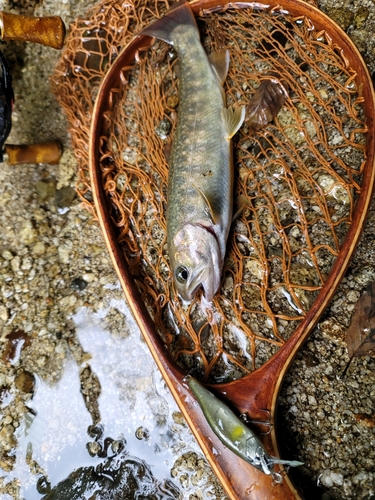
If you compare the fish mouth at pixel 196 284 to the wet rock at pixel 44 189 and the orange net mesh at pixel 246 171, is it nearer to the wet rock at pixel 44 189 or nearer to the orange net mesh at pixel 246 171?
the orange net mesh at pixel 246 171

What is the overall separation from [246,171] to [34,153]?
163cm

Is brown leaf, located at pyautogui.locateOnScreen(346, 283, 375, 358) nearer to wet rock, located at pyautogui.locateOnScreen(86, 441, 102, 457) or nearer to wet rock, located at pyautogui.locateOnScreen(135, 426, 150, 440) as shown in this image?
wet rock, located at pyautogui.locateOnScreen(135, 426, 150, 440)

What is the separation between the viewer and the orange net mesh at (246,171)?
3.00m

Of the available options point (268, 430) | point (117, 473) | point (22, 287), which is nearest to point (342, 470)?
point (268, 430)

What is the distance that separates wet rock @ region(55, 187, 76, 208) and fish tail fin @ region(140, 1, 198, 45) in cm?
131

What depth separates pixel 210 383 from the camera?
2.87m

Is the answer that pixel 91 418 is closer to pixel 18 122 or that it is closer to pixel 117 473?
pixel 117 473

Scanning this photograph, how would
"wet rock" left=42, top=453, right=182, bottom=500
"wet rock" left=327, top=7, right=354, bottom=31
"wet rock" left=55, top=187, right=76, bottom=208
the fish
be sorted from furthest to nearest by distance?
"wet rock" left=55, top=187, right=76, bottom=208, "wet rock" left=327, top=7, right=354, bottom=31, "wet rock" left=42, top=453, right=182, bottom=500, the fish

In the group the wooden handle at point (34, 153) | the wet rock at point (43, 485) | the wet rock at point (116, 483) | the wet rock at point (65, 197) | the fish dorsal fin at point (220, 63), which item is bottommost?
the wet rock at point (43, 485)

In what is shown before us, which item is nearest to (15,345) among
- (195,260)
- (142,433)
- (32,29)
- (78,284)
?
(78,284)

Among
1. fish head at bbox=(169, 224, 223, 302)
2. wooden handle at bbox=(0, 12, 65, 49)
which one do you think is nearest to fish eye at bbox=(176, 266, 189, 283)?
fish head at bbox=(169, 224, 223, 302)

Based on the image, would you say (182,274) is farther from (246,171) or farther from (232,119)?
(232,119)

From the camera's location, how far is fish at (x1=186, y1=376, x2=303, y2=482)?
2.35m

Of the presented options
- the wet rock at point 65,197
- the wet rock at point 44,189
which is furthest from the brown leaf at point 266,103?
the wet rock at point 44,189
